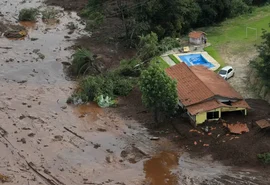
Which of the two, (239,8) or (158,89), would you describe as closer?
(158,89)

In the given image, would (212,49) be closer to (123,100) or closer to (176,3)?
(176,3)

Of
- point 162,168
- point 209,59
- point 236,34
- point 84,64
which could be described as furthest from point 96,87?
point 236,34

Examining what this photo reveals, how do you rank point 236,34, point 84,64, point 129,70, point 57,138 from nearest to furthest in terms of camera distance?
point 57,138 → point 129,70 → point 84,64 → point 236,34

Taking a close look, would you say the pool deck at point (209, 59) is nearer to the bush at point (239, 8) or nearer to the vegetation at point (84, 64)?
the vegetation at point (84, 64)

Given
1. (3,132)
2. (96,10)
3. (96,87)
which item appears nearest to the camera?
(3,132)

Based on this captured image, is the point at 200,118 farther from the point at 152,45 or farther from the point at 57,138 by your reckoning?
the point at 152,45

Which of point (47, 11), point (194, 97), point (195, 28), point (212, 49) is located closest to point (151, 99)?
point (194, 97)

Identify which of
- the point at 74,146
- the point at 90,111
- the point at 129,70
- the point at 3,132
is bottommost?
the point at 74,146
